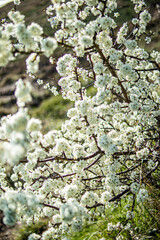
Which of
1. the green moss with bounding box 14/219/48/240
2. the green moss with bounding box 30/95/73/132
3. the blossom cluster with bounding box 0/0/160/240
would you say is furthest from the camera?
the green moss with bounding box 30/95/73/132

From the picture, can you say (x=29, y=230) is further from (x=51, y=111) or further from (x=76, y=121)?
(x=51, y=111)

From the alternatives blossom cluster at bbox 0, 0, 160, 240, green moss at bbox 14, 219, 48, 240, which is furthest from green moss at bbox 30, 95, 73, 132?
blossom cluster at bbox 0, 0, 160, 240

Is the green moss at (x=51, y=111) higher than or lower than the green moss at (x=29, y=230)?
higher

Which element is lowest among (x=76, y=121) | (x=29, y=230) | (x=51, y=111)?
(x=29, y=230)

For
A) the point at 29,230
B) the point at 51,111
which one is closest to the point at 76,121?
the point at 29,230

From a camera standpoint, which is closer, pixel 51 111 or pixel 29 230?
pixel 29 230

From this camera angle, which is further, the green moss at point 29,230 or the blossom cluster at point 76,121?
the green moss at point 29,230

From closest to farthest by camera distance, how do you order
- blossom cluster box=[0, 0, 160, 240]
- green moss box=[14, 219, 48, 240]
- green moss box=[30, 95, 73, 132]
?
blossom cluster box=[0, 0, 160, 240]
green moss box=[14, 219, 48, 240]
green moss box=[30, 95, 73, 132]

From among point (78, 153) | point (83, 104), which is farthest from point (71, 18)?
point (78, 153)

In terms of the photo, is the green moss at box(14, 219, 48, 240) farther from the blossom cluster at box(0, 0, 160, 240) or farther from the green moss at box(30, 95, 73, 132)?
the green moss at box(30, 95, 73, 132)

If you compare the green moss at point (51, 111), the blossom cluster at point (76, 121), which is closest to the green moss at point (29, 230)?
the blossom cluster at point (76, 121)

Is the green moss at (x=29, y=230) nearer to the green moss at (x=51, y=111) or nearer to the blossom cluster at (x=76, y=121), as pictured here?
the blossom cluster at (x=76, y=121)

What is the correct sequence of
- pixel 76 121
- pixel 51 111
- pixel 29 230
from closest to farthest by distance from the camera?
pixel 76 121
pixel 29 230
pixel 51 111

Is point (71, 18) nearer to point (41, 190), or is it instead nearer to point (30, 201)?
point (30, 201)
